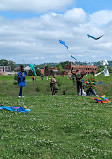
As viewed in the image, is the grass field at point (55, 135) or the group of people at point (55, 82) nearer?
the grass field at point (55, 135)

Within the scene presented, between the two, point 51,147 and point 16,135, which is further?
point 16,135

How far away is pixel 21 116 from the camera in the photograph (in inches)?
418

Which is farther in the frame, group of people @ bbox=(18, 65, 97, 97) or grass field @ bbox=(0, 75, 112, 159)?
group of people @ bbox=(18, 65, 97, 97)

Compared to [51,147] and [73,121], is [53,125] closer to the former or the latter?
[73,121]

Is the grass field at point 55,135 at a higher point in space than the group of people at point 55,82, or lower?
lower

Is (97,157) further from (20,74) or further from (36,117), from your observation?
(20,74)

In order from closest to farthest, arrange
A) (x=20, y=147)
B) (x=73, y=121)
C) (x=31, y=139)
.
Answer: (x=20, y=147), (x=31, y=139), (x=73, y=121)

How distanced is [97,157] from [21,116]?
499 centimetres

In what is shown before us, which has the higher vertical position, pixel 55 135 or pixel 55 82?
pixel 55 82

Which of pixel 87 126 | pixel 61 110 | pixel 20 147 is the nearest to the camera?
pixel 20 147

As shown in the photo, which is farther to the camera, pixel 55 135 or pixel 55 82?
pixel 55 82

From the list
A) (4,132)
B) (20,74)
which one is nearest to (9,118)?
(4,132)

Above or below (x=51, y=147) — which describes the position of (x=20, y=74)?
above

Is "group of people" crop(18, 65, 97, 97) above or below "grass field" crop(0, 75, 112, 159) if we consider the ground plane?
above
